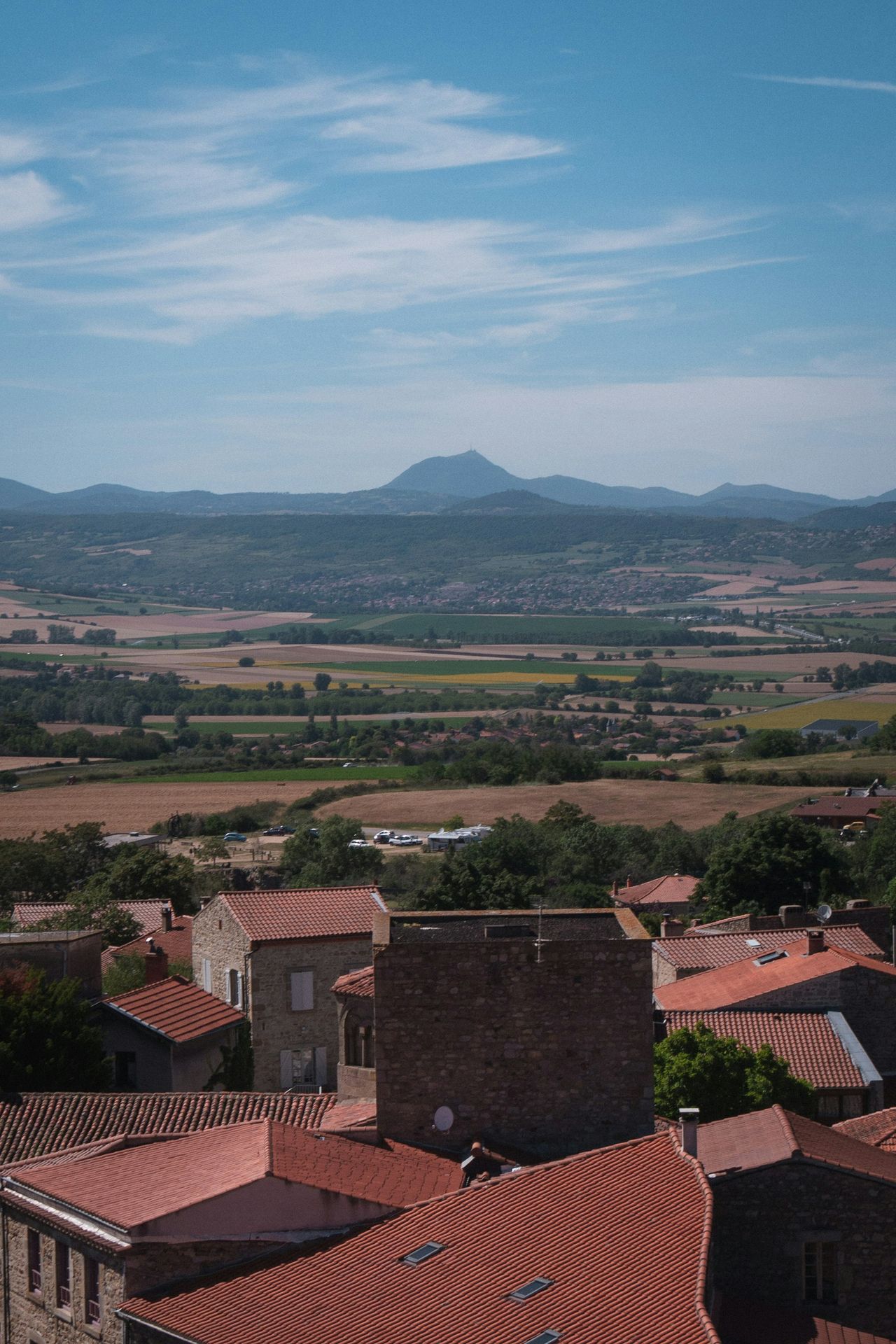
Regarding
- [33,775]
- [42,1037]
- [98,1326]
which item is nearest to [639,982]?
[98,1326]

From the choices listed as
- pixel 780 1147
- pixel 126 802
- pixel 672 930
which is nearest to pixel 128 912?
pixel 672 930

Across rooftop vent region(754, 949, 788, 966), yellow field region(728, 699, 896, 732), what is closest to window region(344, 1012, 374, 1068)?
rooftop vent region(754, 949, 788, 966)

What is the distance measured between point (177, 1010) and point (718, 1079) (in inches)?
283

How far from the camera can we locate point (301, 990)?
22.0 meters

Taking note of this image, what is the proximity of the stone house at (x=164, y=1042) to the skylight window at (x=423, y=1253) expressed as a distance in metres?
8.49

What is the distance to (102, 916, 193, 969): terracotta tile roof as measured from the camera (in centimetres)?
2979

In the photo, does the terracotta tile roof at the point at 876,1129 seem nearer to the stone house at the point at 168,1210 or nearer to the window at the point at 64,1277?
the stone house at the point at 168,1210

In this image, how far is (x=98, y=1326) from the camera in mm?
13117

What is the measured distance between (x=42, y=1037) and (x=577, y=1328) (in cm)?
1022

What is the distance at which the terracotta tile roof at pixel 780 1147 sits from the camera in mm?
13711

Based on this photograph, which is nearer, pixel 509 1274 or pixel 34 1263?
pixel 509 1274

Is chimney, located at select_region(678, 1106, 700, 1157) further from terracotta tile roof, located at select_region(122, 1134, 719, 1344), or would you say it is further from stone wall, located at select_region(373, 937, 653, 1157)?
stone wall, located at select_region(373, 937, 653, 1157)

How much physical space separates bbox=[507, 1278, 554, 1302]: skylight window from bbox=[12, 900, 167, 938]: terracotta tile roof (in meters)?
26.5

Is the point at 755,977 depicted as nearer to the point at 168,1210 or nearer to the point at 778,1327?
the point at 778,1327
